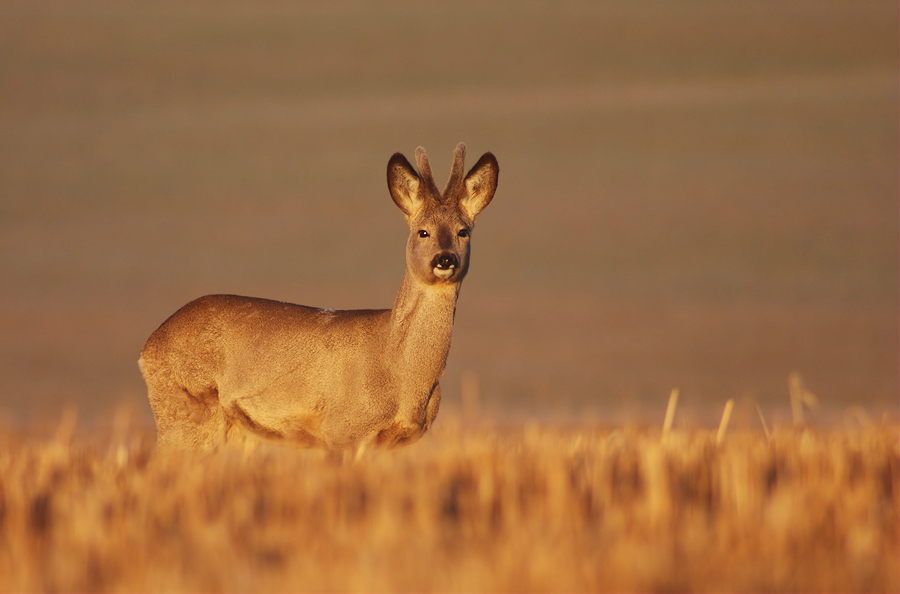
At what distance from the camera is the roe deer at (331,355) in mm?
8109

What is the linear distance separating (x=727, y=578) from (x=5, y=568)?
266 cm

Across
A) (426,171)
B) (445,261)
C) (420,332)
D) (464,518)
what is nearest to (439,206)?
(426,171)

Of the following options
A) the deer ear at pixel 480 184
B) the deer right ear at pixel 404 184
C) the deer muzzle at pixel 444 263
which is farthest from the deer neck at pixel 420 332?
the deer ear at pixel 480 184

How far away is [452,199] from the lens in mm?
8914

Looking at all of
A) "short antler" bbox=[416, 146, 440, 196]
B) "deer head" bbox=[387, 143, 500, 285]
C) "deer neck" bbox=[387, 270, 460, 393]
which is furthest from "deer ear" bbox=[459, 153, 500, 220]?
"deer neck" bbox=[387, 270, 460, 393]

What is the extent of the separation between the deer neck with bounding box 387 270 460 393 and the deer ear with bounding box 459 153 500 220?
819mm

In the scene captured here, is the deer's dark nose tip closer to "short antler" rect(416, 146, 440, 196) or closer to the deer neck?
the deer neck

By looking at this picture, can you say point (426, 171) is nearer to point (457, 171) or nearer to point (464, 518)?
point (457, 171)

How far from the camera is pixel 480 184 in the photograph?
29.9 feet

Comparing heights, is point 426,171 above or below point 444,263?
above

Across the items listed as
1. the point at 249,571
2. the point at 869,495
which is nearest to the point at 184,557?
the point at 249,571

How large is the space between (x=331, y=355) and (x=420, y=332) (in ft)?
2.31

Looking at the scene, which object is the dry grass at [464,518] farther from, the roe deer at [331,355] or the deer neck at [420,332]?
the deer neck at [420,332]

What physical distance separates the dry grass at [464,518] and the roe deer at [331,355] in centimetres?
131
